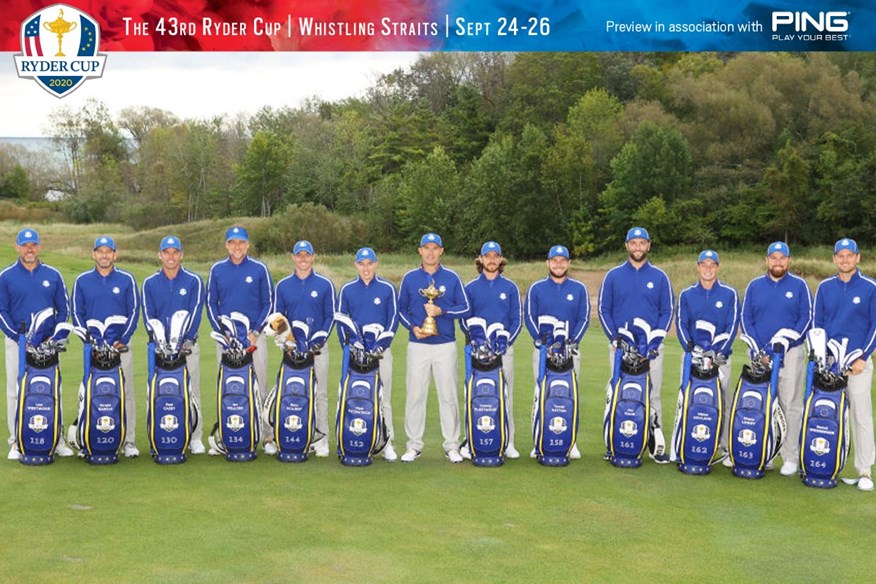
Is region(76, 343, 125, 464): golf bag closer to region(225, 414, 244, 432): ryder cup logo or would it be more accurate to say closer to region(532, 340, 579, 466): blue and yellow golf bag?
region(225, 414, 244, 432): ryder cup logo

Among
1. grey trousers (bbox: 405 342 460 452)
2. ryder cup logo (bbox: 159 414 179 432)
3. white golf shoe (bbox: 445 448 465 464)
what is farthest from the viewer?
grey trousers (bbox: 405 342 460 452)

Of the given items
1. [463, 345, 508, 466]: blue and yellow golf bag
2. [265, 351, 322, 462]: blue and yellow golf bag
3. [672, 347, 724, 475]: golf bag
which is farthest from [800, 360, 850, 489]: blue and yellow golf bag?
[265, 351, 322, 462]: blue and yellow golf bag

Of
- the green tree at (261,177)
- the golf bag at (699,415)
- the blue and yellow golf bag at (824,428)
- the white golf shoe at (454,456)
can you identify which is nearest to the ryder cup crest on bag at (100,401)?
the white golf shoe at (454,456)

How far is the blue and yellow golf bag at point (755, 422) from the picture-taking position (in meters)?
7.98

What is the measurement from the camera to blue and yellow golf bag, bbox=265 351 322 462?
8352mm

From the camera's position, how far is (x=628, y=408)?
27.2 feet

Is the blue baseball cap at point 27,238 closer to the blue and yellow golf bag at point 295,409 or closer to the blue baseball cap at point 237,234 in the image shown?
the blue baseball cap at point 237,234

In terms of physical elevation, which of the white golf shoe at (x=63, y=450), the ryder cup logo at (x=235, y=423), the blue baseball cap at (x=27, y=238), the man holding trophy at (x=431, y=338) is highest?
the blue baseball cap at (x=27, y=238)

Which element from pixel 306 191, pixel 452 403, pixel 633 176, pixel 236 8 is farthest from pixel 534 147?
pixel 452 403

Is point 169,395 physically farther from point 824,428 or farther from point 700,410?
point 824,428

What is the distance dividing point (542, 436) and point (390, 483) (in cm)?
135

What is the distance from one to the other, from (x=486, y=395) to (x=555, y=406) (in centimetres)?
55

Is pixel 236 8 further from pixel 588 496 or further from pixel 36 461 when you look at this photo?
pixel 588 496

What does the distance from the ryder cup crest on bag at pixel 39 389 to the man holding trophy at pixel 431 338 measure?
2724 millimetres
